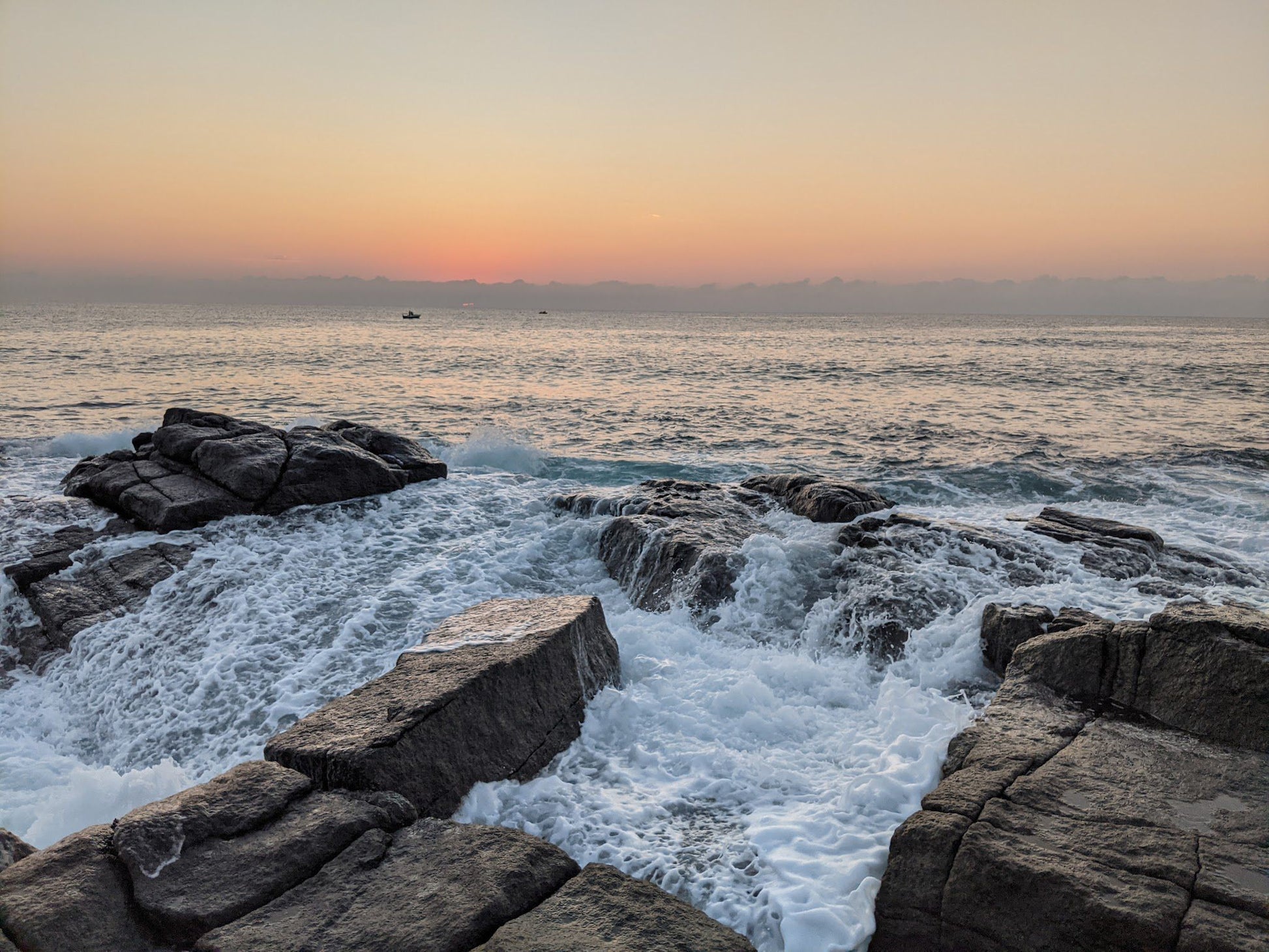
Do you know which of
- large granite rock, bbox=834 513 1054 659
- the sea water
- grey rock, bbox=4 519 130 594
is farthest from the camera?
grey rock, bbox=4 519 130 594

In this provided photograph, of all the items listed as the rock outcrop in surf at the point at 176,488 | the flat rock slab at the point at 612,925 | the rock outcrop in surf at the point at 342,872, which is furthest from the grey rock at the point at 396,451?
the flat rock slab at the point at 612,925

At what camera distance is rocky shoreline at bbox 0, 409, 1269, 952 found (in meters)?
3.49

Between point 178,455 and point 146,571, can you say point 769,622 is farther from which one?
point 178,455

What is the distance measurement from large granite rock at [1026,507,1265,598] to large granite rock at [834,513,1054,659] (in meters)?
0.70

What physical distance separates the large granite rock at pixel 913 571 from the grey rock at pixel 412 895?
16.4 ft

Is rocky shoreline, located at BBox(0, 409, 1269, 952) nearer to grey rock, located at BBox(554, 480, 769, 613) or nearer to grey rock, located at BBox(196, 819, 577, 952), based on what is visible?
grey rock, located at BBox(196, 819, 577, 952)

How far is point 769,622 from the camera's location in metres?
8.57

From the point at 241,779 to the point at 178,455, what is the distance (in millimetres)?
10078

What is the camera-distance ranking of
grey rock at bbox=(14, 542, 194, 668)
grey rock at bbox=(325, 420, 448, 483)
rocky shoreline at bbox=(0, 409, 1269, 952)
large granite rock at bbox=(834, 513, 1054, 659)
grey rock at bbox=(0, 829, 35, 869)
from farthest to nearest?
1. grey rock at bbox=(325, 420, 448, 483)
2. grey rock at bbox=(14, 542, 194, 668)
3. large granite rock at bbox=(834, 513, 1054, 659)
4. grey rock at bbox=(0, 829, 35, 869)
5. rocky shoreline at bbox=(0, 409, 1269, 952)

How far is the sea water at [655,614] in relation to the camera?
5020 mm

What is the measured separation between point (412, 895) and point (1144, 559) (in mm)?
9819

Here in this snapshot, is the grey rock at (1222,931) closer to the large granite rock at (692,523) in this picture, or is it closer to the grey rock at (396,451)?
the large granite rock at (692,523)

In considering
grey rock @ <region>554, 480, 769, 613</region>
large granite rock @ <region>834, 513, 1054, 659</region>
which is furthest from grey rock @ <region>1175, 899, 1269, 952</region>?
grey rock @ <region>554, 480, 769, 613</region>

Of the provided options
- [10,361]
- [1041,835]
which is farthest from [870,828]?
[10,361]
